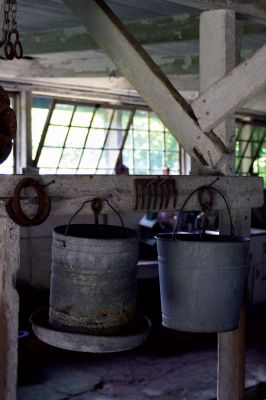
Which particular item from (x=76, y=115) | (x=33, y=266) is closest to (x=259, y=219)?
(x=76, y=115)

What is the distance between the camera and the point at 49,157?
826 centimetres

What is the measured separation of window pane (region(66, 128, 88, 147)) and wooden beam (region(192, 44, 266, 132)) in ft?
19.3

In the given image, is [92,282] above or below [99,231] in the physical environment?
below

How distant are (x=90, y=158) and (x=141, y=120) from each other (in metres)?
1.09

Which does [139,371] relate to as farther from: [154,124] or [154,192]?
[154,124]

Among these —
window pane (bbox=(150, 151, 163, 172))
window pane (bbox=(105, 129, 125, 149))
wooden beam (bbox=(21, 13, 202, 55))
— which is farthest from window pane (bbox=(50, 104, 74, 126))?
wooden beam (bbox=(21, 13, 202, 55))

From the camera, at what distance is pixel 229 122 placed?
111 inches

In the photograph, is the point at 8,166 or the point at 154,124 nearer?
the point at 8,166

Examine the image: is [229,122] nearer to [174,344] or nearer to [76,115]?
[174,344]

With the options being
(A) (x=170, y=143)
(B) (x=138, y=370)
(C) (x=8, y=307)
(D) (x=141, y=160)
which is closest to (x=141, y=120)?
(D) (x=141, y=160)

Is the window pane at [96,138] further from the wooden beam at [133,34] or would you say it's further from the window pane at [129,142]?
the wooden beam at [133,34]

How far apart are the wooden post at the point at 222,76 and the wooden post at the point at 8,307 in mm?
1090

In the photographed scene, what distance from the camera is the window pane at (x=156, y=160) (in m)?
9.59

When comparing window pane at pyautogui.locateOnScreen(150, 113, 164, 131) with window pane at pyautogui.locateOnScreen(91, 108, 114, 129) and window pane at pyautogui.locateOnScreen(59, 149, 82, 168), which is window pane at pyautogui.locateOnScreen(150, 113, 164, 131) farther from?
window pane at pyautogui.locateOnScreen(59, 149, 82, 168)
